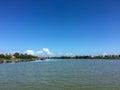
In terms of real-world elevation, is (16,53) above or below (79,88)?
above

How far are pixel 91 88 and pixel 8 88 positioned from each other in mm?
8915

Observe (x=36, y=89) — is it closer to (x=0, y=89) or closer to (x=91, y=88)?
(x=0, y=89)

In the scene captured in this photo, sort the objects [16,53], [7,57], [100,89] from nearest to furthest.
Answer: [100,89], [7,57], [16,53]

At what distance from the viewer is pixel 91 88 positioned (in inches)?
872

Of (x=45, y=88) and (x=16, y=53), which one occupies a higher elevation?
(x=16, y=53)

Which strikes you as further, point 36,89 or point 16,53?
point 16,53

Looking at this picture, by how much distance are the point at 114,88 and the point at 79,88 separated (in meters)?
3.67

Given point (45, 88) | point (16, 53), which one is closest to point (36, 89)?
point (45, 88)

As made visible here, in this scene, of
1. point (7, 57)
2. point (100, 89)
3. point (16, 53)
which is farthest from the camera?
point (16, 53)

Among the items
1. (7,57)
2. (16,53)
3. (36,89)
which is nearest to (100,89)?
(36,89)

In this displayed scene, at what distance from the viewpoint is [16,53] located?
190 meters

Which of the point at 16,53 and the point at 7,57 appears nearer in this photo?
the point at 7,57

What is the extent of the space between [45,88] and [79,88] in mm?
3649

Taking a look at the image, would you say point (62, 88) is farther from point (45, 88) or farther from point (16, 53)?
point (16, 53)
